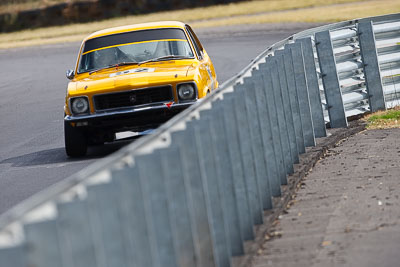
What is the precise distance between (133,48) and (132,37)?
20 centimetres

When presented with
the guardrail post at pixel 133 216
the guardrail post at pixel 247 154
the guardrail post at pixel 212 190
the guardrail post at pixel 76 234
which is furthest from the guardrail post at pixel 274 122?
the guardrail post at pixel 76 234

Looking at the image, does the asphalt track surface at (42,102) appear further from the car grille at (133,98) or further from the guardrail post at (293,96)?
the guardrail post at (293,96)

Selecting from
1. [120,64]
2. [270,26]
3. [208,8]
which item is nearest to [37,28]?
[208,8]

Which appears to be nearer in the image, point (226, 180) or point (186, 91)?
point (226, 180)

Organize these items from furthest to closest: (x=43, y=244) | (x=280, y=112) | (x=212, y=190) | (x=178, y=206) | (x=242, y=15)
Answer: (x=242, y=15) → (x=280, y=112) → (x=212, y=190) → (x=178, y=206) → (x=43, y=244)

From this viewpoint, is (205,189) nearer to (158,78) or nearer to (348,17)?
(158,78)

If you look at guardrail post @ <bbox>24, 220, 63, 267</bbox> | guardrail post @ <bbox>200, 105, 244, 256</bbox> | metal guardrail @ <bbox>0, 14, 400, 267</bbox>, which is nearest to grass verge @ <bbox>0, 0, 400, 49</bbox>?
metal guardrail @ <bbox>0, 14, 400, 267</bbox>

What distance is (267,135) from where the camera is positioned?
7770mm

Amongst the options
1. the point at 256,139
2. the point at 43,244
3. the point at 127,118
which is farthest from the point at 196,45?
the point at 43,244

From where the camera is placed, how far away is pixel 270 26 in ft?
127

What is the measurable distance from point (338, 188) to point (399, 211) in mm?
1185

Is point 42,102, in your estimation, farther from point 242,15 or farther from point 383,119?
point 242,15

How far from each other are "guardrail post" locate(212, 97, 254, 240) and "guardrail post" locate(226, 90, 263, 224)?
0.06 m

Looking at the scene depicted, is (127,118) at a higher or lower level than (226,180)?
higher
